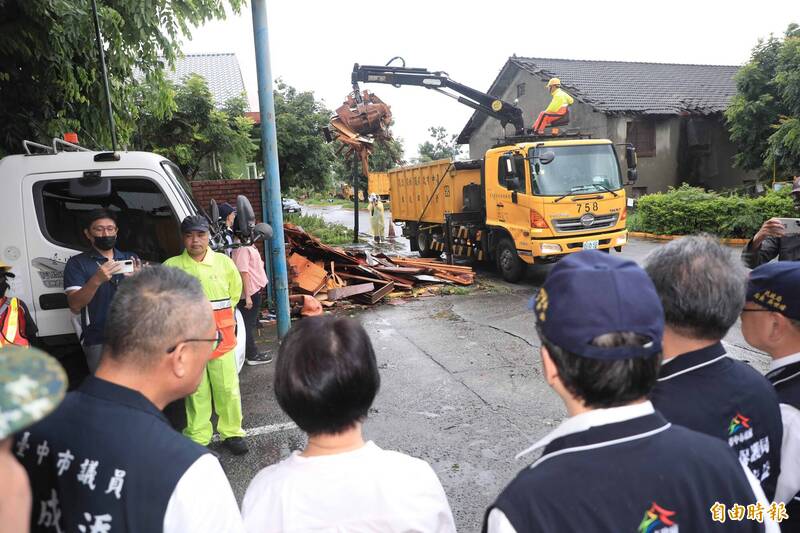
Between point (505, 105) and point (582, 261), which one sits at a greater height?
point (505, 105)

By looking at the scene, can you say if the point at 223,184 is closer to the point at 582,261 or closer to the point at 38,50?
the point at 38,50

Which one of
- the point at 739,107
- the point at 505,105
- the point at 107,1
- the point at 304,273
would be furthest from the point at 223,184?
the point at 739,107

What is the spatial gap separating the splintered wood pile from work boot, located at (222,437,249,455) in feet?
14.8

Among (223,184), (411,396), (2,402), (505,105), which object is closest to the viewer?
(2,402)

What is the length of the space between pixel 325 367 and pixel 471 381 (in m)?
3.97

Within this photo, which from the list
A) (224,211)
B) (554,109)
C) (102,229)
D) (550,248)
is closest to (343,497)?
(102,229)

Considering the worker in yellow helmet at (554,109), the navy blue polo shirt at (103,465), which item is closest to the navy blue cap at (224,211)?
the navy blue polo shirt at (103,465)

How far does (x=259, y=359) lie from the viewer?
590 centimetres

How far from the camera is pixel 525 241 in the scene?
31.1 ft

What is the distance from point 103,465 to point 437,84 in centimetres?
1203

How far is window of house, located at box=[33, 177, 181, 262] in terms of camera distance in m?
4.01

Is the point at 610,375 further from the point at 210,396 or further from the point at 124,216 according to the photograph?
the point at 124,216

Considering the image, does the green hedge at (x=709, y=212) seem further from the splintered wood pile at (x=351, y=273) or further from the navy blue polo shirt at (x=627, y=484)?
the navy blue polo shirt at (x=627, y=484)

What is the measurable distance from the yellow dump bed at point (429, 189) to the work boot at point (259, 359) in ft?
23.6
